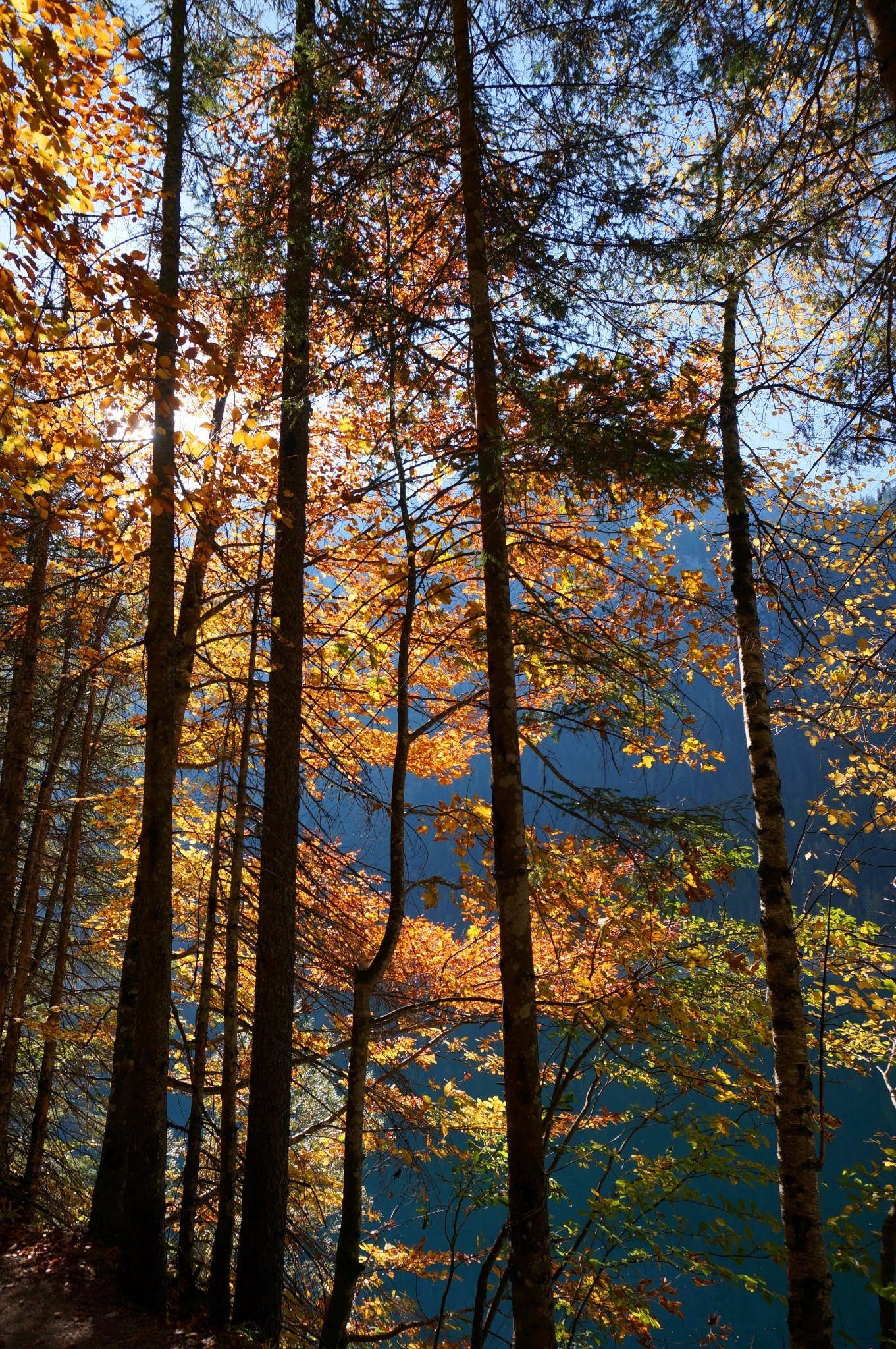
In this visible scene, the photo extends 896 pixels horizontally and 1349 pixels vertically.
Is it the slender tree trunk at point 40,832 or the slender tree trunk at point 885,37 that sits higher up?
the slender tree trunk at point 885,37

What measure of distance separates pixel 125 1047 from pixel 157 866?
2.25 metres

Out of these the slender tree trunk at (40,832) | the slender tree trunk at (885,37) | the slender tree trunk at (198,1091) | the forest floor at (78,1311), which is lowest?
the forest floor at (78,1311)

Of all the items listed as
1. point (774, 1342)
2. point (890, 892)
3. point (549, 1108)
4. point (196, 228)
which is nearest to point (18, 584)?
point (196, 228)

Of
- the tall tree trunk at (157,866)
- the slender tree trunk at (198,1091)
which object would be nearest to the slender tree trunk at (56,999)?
the slender tree trunk at (198,1091)

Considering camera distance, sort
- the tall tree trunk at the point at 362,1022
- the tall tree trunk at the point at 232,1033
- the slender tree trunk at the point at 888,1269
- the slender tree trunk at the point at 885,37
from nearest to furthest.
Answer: the slender tree trunk at the point at 885,37 → the slender tree trunk at the point at 888,1269 → the tall tree trunk at the point at 362,1022 → the tall tree trunk at the point at 232,1033

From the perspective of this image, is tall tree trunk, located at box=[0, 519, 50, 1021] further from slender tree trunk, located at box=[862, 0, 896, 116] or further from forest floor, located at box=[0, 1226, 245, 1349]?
slender tree trunk, located at box=[862, 0, 896, 116]

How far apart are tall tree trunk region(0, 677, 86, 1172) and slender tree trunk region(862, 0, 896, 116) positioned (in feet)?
19.1

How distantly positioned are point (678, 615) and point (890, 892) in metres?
57.5

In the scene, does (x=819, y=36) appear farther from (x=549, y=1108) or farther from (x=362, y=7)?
(x=549, y=1108)

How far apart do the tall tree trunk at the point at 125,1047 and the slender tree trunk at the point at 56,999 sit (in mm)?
883

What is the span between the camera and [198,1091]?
229 inches

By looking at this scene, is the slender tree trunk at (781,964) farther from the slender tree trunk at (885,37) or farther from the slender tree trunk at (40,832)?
the slender tree trunk at (40,832)

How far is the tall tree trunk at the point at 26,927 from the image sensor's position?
691 cm

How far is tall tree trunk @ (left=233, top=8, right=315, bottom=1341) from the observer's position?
4.77 meters
